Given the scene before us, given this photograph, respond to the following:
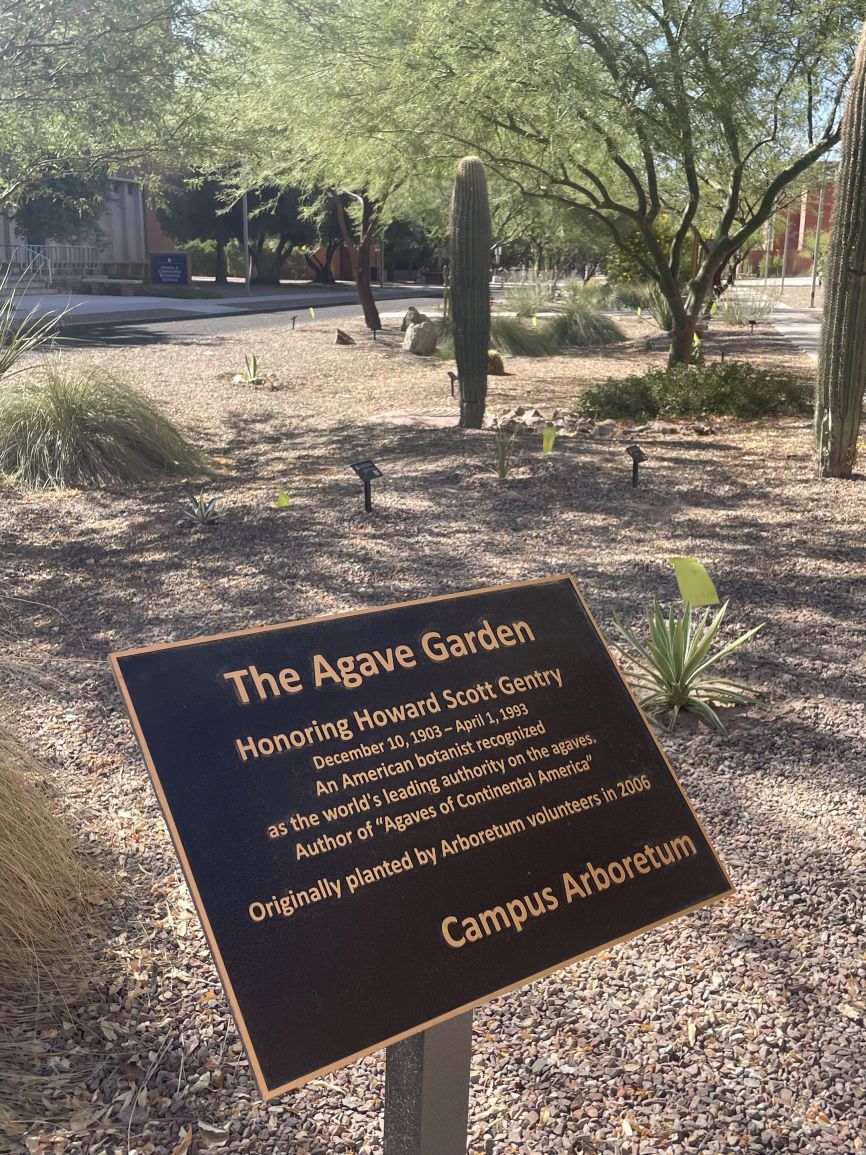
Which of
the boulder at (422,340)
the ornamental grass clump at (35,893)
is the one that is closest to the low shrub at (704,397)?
the boulder at (422,340)

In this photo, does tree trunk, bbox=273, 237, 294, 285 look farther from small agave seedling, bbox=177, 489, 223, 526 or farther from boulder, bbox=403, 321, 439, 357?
small agave seedling, bbox=177, 489, 223, 526

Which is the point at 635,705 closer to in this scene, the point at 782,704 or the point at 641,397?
the point at 782,704

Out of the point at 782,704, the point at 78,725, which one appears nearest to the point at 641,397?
the point at 782,704

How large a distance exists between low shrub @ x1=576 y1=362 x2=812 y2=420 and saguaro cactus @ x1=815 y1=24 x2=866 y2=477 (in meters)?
3.19

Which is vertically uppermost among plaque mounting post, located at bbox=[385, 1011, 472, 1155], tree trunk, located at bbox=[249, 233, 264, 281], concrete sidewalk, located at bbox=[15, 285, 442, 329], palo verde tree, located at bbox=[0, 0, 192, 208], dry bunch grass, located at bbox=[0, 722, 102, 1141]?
tree trunk, located at bbox=[249, 233, 264, 281]

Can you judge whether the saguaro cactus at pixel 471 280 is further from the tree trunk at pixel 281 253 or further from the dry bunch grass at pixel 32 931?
the tree trunk at pixel 281 253

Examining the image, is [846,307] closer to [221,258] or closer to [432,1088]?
[432,1088]

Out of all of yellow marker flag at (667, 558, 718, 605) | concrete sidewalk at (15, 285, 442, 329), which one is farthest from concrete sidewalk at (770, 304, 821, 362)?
yellow marker flag at (667, 558, 718, 605)

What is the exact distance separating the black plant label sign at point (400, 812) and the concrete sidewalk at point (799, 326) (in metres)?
16.4

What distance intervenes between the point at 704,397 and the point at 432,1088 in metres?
10.7

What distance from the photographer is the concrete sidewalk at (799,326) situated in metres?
22.4

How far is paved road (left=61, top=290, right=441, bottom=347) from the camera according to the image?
2203 cm

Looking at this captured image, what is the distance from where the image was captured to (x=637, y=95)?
1153 cm

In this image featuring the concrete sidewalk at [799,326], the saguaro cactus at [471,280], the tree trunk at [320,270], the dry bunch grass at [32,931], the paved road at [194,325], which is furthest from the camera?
the tree trunk at [320,270]
